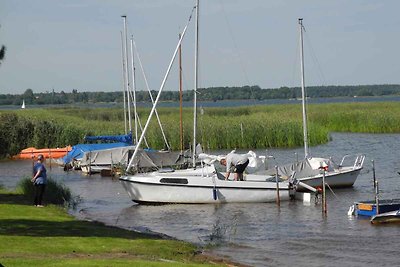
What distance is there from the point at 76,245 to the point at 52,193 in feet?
41.1

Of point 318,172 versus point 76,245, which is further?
point 318,172

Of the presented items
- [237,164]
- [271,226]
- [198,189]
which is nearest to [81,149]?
[198,189]

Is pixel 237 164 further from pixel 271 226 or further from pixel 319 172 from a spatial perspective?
pixel 271 226

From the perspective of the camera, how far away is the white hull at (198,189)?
35.0m

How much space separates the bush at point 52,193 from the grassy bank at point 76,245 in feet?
17.5

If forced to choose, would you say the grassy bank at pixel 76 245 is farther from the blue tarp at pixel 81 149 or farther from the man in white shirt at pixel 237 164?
the blue tarp at pixel 81 149

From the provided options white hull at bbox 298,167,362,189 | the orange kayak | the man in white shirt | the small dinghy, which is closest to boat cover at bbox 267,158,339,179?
white hull at bbox 298,167,362,189

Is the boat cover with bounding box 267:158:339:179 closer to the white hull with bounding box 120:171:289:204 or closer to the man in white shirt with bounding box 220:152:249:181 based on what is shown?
the white hull with bounding box 120:171:289:204

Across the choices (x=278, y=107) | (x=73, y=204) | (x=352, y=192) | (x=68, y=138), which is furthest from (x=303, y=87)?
(x=278, y=107)

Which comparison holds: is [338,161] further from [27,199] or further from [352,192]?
[27,199]

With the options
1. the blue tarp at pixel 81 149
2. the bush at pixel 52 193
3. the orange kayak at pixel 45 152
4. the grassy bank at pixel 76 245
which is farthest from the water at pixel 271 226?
the orange kayak at pixel 45 152

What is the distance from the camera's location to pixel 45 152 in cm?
6159

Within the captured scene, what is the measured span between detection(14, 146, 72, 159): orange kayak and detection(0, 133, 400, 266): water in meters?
14.2

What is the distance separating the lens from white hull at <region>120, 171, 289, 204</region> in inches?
1378
